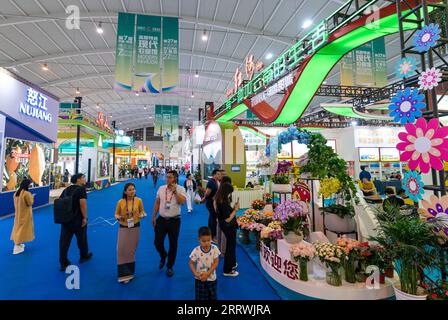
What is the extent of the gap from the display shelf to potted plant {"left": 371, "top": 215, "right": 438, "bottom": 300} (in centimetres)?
43

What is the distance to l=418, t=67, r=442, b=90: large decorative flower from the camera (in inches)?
80.2

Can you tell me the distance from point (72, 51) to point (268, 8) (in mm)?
10710

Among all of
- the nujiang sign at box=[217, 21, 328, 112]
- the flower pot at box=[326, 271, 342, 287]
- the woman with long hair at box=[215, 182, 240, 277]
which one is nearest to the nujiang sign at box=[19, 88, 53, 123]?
the nujiang sign at box=[217, 21, 328, 112]

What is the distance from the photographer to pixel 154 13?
31.7ft

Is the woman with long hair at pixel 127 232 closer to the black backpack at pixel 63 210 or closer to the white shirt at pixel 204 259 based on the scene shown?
the black backpack at pixel 63 210

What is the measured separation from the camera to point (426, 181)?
4953 millimetres

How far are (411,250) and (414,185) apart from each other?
0.68 meters

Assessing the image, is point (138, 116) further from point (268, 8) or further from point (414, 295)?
point (414, 295)

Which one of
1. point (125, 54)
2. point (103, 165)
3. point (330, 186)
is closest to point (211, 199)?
point (330, 186)

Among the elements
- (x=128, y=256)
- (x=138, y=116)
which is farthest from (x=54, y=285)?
(x=138, y=116)

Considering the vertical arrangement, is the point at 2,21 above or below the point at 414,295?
above

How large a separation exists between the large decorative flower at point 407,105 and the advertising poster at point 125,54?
597cm

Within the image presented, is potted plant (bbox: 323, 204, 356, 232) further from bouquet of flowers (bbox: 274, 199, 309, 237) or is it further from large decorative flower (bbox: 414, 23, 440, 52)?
large decorative flower (bbox: 414, 23, 440, 52)

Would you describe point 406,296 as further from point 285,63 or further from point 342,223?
point 285,63
